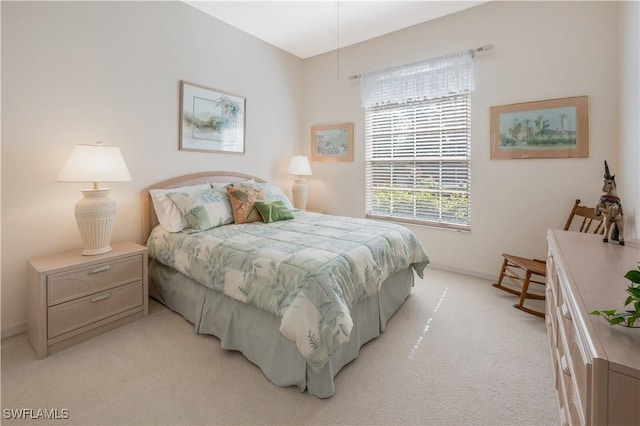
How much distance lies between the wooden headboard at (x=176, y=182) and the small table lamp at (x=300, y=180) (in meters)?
0.67

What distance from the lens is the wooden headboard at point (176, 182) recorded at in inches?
111

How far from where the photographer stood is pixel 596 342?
76 cm

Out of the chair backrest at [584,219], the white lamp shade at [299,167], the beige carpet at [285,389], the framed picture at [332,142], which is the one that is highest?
the framed picture at [332,142]

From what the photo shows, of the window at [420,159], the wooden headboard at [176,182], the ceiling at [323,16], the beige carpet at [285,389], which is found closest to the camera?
the beige carpet at [285,389]

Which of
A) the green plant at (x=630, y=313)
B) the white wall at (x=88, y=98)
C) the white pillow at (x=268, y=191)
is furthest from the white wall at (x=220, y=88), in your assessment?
the green plant at (x=630, y=313)

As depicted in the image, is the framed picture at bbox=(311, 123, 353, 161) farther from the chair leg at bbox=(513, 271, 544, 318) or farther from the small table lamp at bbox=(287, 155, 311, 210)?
the chair leg at bbox=(513, 271, 544, 318)

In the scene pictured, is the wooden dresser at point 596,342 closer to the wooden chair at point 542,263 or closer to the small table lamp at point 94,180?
the wooden chair at point 542,263

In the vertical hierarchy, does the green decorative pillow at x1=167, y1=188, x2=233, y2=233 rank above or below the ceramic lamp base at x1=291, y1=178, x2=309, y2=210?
below

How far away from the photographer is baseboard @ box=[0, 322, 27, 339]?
6.86 feet

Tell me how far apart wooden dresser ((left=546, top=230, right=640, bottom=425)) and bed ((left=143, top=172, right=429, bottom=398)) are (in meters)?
0.89

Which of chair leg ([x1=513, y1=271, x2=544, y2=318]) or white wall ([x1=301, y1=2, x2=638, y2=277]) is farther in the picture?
white wall ([x1=301, y1=2, x2=638, y2=277])

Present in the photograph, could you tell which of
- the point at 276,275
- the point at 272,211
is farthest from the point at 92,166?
the point at 276,275

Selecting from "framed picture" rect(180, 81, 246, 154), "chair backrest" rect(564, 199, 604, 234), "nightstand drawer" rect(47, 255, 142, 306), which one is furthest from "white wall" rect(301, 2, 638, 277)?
"nightstand drawer" rect(47, 255, 142, 306)

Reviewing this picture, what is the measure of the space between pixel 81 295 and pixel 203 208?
1.04m
